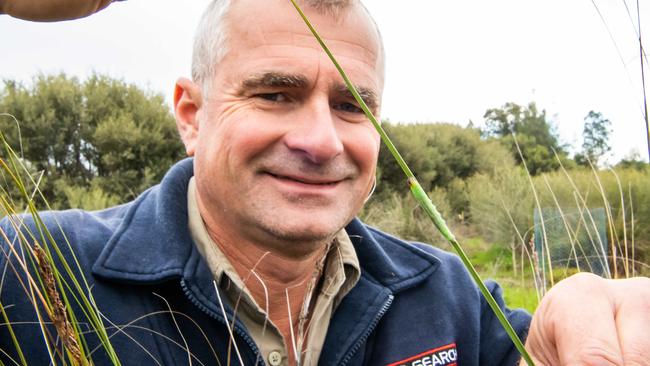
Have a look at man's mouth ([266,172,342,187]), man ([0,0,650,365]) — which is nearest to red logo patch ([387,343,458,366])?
man ([0,0,650,365])

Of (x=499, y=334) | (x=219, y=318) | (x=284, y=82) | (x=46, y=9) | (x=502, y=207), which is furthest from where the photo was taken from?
(x=502, y=207)

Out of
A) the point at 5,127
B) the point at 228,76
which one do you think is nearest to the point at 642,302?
the point at 228,76

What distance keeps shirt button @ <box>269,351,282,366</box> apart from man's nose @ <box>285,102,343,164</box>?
0.56 m

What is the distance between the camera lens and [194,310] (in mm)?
1653

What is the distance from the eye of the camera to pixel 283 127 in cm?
171

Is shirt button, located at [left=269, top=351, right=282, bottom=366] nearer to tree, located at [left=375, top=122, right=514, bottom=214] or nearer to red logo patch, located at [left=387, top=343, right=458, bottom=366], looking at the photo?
red logo patch, located at [left=387, top=343, right=458, bottom=366]

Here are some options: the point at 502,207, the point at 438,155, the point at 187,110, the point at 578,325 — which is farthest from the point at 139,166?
the point at 578,325

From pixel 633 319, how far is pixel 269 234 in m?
1.03

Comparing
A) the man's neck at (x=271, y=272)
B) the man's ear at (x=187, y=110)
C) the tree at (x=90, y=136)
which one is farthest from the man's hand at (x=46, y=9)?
the tree at (x=90, y=136)

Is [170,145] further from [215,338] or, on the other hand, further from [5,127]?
[215,338]

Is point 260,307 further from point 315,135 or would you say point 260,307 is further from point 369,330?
point 315,135

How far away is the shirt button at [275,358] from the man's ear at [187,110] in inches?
29.7

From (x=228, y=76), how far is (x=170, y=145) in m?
10.0

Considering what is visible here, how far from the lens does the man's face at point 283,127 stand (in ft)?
5.55
